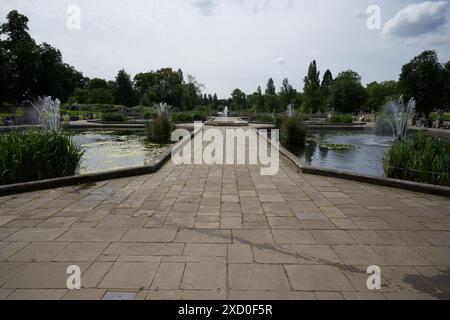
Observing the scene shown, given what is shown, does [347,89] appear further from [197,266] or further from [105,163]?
[197,266]

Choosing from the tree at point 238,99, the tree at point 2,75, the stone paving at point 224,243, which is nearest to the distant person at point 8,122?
the tree at point 2,75

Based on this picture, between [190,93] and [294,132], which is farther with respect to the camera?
[190,93]

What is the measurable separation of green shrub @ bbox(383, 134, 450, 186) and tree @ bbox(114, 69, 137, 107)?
5534 cm

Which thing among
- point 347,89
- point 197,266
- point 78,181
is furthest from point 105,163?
point 347,89

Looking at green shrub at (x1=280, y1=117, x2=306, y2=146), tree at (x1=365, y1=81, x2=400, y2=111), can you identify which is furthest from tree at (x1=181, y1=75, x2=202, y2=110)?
green shrub at (x1=280, y1=117, x2=306, y2=146)

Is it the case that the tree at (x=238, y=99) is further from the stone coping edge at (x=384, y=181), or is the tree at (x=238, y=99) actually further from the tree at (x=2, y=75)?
the stone coping edge at (x=384, y=181)

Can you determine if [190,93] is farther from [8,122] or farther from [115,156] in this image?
[115,156]

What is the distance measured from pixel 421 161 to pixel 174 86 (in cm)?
5135

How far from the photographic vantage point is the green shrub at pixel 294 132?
14.7 meters

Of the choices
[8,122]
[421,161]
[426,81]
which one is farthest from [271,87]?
[421,161]

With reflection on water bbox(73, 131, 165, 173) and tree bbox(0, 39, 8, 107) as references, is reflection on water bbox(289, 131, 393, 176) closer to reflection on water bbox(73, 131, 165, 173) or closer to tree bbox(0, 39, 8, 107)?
reflection on water bbox(73, 131, 165, 173)

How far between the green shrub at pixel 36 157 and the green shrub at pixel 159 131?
846 centimetres

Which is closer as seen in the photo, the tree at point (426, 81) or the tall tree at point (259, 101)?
the tree at point (426, 81)

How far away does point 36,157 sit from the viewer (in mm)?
6277
